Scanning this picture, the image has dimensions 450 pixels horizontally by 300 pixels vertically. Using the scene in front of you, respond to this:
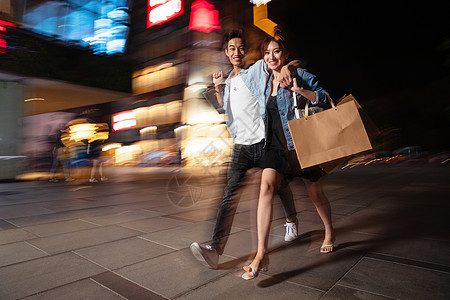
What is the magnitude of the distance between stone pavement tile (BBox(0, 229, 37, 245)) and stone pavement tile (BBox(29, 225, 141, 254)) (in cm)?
19

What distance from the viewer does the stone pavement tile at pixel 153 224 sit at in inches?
158

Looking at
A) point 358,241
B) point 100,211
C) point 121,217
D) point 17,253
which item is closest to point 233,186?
point 358,241

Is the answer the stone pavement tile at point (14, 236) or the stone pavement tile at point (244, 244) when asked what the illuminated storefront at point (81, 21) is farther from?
the stone pavement tile at point (244, 244)

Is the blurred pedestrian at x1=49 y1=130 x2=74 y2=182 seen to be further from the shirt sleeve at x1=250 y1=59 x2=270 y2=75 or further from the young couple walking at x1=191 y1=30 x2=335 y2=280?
the shirt sleeve at x1=250 y1=59 x2=270 y2=75

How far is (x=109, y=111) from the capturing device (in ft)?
125

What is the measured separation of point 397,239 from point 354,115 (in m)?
1.81

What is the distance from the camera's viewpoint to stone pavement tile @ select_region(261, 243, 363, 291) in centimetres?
232

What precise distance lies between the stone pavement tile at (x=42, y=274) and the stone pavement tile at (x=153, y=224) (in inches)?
45.5

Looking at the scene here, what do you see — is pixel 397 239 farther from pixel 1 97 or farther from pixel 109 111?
pixel 109 111

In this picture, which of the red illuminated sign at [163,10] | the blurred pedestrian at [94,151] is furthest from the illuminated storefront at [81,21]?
the red illuminated sign at [163,10]

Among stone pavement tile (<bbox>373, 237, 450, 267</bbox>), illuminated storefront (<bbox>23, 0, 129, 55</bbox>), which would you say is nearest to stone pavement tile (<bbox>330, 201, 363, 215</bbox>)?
stone pavement tile (<bbox>373, 237, 450, 267</bbox>)

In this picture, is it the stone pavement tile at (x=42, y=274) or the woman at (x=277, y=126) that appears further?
the woman at (x=277, y=126)

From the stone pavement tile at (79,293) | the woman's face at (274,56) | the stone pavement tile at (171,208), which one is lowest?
the stone pavement tile at (79,293)

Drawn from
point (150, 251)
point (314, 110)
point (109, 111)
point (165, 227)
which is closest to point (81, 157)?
point (165, 227)
